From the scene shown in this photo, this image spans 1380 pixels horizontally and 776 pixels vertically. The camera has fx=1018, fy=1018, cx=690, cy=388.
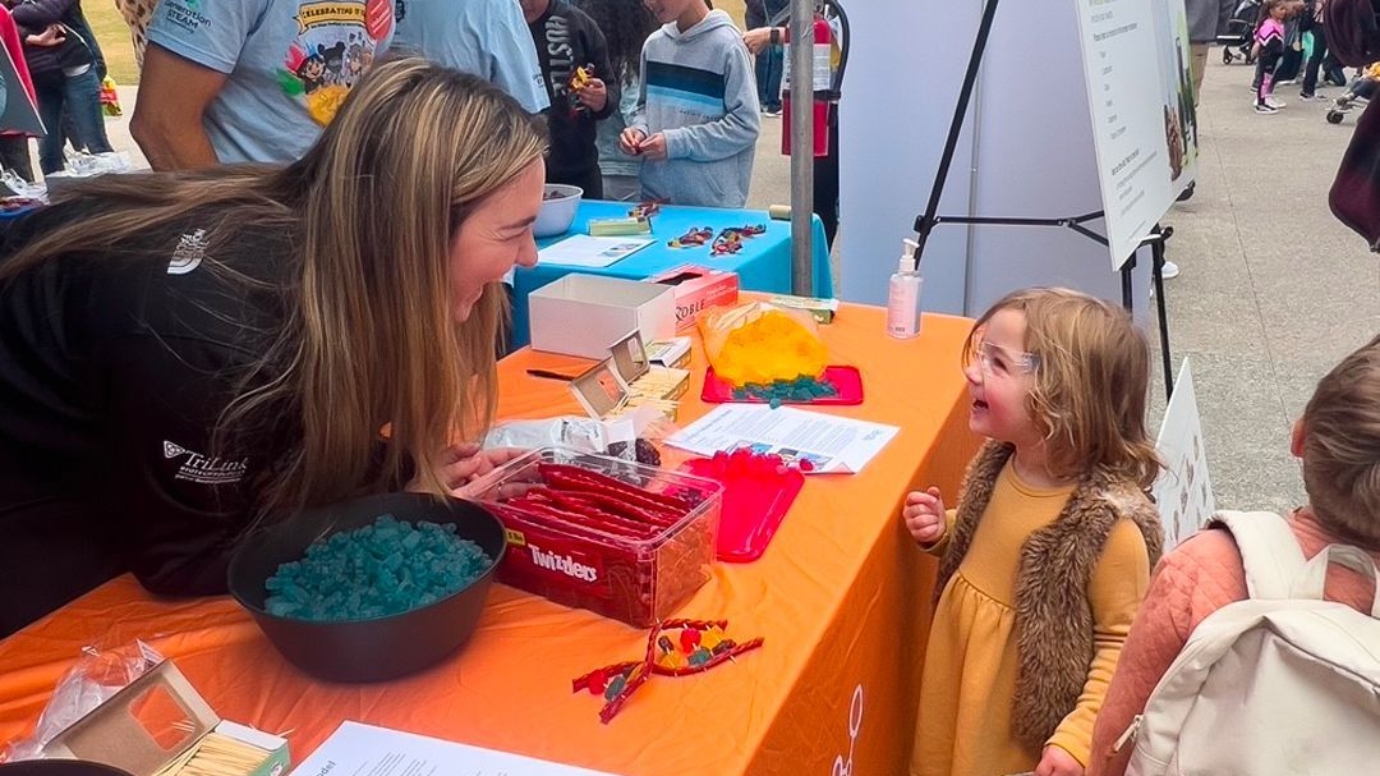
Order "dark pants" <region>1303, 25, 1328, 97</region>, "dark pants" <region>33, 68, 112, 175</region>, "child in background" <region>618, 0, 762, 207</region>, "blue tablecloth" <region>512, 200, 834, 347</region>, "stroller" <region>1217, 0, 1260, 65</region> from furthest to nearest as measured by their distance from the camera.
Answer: "dark pants" <region>1303, 25, 1328, 97</region> < "stroller" <region>1217, 0, 1260, 65</region> < "dark pants" <region>33, 68, 112, 175</region> < "child in background" <region>618, 0, 762, 207</region> < "blue tablecloth" <region>512, 200, 834, 347</region>

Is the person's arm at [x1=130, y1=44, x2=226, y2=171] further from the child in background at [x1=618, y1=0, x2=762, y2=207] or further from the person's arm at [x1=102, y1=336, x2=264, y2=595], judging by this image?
the child in background at [x1=618, y1=0, x2=762, y2=207]

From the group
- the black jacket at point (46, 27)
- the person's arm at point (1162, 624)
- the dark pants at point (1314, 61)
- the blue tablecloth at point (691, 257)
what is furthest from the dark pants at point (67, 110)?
the dark pants at point (1314, 61)

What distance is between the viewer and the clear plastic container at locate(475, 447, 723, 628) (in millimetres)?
1129

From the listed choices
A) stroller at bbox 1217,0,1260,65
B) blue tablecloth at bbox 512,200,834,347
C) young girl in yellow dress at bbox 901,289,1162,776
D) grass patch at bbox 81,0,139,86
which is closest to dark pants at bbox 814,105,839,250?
blue tablecloth at bbox 512,200,834,347

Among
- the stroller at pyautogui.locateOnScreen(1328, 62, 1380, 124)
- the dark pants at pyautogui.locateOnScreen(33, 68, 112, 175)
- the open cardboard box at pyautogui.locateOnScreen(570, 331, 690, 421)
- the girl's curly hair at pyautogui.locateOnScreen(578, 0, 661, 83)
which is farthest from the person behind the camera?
the stroller at pyautogui.locateOnScreen(1328, 62, 1380, 124)

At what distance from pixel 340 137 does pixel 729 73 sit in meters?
2.40

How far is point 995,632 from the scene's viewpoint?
143 cm

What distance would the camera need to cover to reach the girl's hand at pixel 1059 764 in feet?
4.10

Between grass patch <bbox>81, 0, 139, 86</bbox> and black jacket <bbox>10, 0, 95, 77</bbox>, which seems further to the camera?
grass patch <bbox>81, 0, 139, 86</bbox>

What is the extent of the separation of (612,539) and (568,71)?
9.70 feet

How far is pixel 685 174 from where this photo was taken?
353 centimetres

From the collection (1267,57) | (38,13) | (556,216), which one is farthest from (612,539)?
(1267,57)

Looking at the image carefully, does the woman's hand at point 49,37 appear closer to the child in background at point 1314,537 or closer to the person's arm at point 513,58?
the person's arm at point 513,58

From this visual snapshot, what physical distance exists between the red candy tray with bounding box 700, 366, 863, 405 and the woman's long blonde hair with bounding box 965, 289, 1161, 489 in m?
0.44
